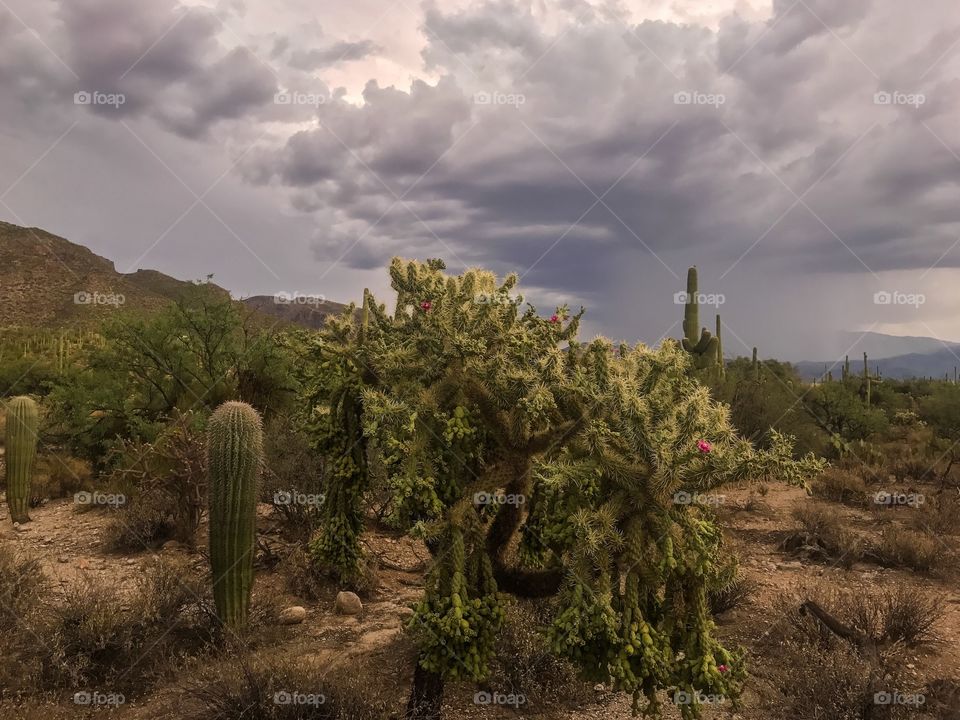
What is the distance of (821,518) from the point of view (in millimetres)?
10773

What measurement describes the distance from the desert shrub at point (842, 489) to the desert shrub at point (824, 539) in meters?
3.12

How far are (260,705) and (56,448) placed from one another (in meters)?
12.8

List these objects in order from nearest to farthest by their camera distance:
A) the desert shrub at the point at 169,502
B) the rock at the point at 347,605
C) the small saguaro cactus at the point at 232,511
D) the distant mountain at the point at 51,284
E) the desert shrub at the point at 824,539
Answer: the small saguaro cactus at the point at 232,511, the rock at the point at 347,605, the desert shrub at the point at 169,502, the desert shrub at the point at 824,539, the distant mountain at the point at 51,284

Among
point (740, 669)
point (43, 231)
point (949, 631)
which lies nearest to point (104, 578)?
point (740, 669)

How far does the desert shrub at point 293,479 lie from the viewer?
955 cm

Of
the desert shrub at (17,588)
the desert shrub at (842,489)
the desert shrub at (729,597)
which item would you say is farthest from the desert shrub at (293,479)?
the desert shrub at (842,489)

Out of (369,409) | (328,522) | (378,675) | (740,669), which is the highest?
(369,409)

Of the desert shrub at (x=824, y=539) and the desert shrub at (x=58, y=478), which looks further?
the desert shrub at (x=58, y=478)

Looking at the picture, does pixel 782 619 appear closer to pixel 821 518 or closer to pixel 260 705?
pixel 821 518

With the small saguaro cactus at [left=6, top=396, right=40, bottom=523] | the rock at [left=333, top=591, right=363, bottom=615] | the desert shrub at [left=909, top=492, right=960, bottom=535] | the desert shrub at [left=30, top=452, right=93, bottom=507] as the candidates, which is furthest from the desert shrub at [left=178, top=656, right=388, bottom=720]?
the desert shrub at [left=909, top=492, right=960, bottom=535]

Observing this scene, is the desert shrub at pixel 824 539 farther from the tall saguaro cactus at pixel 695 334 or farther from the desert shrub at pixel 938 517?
the tall saguaro cactus at pixel 695 334

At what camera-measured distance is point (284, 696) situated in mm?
5000

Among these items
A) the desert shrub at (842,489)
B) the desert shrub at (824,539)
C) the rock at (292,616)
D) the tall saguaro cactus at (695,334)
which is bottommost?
the rock at (292,616)

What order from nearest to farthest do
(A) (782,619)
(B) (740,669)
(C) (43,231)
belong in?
(B) (740,669), (A) (782,619), (C) (43,231)
